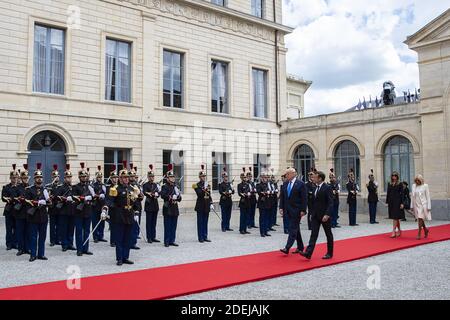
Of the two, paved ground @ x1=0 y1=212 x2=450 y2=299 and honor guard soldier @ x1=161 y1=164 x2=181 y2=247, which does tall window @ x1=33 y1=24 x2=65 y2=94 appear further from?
honor guard soldier @ x1=161 y1=164 x2=181 y2=247

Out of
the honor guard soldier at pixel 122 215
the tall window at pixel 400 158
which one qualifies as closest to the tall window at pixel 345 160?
the tall window at pixel 400 158

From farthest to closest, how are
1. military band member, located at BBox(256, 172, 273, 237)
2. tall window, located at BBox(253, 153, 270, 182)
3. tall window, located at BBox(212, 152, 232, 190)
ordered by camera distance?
tall window, located at BBox(253, 153, 270, 182), tall window, located at BBox(212, 152, 232, 190), military band member, located at BBox(256, 172, 273, 237)

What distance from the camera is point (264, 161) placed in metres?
24.9

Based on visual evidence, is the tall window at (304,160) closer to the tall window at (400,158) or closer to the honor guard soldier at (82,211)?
the tall window at (400,158)

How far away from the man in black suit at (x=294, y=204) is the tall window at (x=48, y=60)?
11937 millimetres

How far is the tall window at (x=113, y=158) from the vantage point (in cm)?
1925

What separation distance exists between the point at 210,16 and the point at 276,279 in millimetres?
18156

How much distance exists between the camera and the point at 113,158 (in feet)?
64.0

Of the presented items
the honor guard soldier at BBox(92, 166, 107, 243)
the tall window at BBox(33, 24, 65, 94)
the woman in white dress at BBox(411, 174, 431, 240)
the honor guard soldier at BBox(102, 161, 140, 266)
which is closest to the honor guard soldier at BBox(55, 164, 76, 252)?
the honor guard soldier at BBox(92, 166, 107, 243)

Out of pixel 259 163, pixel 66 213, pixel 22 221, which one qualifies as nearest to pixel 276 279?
pixel 66 213

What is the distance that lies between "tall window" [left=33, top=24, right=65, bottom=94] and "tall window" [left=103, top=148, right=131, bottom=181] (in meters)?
3.19

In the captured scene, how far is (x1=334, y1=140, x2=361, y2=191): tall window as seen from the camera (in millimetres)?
21953
